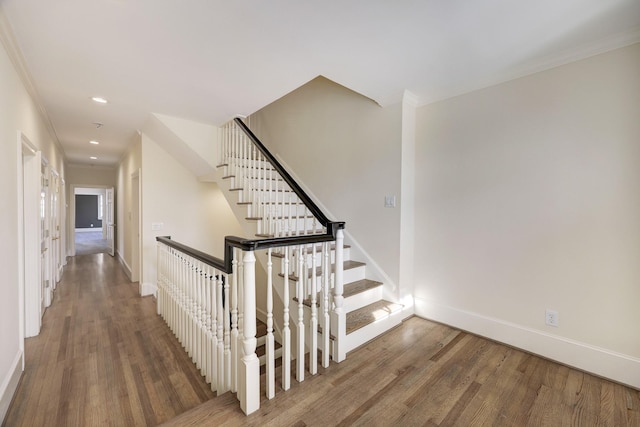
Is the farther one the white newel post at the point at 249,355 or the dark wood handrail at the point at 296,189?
the dark wood handrail at the point at 296,189

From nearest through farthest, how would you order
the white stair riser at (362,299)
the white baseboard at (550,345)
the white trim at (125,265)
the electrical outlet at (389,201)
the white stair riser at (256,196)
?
the white baseboard at (550,345) < the white stair riser at (362,299) < the electrical outlet at (389,201) < the white stair riser at (256,196) < the white trim at (125,265)

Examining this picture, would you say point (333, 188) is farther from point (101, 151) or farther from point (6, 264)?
point (101, 151)

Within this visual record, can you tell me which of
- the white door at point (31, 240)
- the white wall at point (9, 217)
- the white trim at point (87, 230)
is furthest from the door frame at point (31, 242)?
the white trim at point (87, 230)

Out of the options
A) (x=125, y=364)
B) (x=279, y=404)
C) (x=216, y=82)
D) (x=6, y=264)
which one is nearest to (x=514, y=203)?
(x=279, y=404)

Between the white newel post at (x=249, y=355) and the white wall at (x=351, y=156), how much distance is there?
1808 mm

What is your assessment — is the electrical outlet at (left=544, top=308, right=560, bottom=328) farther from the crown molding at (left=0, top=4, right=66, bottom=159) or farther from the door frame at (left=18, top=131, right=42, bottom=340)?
the door frame at (left=18, top=131, right=42, bottom=340)

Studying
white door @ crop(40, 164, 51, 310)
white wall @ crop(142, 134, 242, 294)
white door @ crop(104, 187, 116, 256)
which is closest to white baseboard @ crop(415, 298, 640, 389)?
white wall @ crop(142, 134, 242, 294)

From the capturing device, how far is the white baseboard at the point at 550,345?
1.91m

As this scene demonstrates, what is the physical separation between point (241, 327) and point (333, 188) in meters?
2.33

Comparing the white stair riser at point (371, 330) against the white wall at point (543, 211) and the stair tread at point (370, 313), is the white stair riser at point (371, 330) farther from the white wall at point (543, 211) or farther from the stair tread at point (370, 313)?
the white wall at point (543, 211)

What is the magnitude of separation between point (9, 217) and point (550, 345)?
4214 mm

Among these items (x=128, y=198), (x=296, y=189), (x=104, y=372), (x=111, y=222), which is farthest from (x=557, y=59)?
(x=111, y=222)

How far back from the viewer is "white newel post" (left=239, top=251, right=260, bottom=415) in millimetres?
1548

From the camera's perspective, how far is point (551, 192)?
7.17 ft
